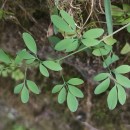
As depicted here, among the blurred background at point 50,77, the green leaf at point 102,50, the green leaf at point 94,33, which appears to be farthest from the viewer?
the blurred background at point 50,77

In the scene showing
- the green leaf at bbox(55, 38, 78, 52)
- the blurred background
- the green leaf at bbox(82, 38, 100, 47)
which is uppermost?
the green leaf at bbox(55, 38, 78, 52)

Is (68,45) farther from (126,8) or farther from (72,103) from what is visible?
(126,8)

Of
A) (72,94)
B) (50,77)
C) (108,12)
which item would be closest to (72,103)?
(72,94)

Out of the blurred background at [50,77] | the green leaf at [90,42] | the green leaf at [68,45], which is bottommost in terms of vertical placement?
the blurred background at [50,77]

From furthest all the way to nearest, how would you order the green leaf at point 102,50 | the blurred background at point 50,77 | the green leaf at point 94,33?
the blurred background at point 50,77
the green leaf at point 102,50
the green leaf at point 94,33

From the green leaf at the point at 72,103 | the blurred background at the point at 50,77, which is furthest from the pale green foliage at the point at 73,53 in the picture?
the blurred background at the point at 50,77

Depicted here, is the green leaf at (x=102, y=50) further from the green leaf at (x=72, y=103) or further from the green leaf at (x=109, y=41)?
the green leaf at (x=72, y=103)

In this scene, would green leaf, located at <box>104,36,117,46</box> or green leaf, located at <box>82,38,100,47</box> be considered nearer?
green leaf, located at <box>82,38,100,47</box>

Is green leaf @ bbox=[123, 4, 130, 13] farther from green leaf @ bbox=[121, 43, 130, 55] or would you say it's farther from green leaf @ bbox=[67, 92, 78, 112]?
green leaf @ bbox=[67, 92, 78, 112]

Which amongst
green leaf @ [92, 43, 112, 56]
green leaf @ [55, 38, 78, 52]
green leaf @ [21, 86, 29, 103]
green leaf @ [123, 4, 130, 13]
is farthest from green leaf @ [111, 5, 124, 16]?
green leaf @ [21, 86, 29, 103]

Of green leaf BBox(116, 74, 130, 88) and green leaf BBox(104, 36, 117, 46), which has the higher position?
green leaf BBox(104, 36, 117, 46)
